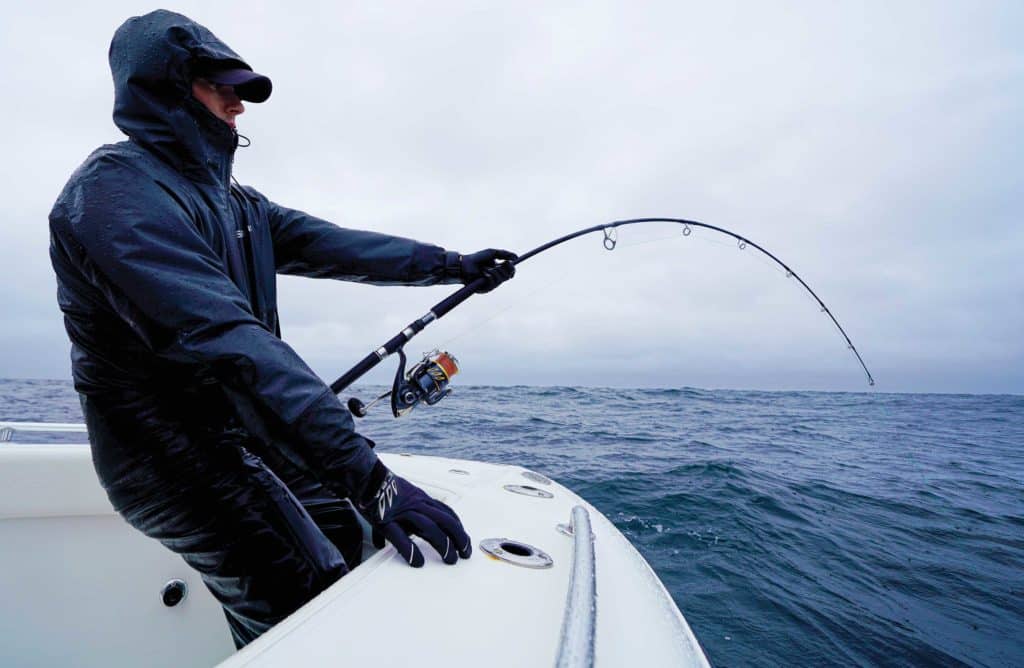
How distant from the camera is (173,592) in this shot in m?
1.91

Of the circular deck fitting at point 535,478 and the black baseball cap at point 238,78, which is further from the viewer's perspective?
the circular deck fitting at point 535,478

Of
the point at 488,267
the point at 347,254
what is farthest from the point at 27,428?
the point at 488,267

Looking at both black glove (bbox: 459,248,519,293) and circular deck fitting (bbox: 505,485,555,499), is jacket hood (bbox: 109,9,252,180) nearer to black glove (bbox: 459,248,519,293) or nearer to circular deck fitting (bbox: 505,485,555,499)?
black glove (bbox: 459,248,519,293)

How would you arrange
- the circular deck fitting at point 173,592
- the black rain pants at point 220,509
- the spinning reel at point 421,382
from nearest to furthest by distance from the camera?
the black rain pants at point 220,509 < the circular deck fitting at point 173,592 < the spinning reel at point 421,382

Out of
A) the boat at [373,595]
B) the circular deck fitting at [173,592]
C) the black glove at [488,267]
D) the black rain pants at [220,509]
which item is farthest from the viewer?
the black glove at [488,267]

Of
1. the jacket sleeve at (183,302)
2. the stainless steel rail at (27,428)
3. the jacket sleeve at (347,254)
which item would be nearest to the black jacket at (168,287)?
the jacket sleeve at (183,302)

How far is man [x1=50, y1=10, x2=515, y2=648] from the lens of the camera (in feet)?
3.34

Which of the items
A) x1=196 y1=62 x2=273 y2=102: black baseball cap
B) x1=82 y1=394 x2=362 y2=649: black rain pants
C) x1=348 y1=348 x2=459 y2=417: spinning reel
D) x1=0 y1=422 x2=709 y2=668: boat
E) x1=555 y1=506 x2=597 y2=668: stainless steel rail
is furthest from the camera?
x1=348 y1=348 x2=459 y2=417: spinning reel

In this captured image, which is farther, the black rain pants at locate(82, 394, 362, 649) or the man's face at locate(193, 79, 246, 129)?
the man's face at locate(193, 79, 246, 129)

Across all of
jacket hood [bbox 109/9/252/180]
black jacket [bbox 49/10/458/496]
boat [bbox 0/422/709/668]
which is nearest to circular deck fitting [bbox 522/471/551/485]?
boat [bbox 0/422/709/668]

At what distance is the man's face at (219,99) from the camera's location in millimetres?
1321

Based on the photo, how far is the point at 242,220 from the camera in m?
1.60

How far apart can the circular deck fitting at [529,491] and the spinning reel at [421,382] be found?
0.59 meters

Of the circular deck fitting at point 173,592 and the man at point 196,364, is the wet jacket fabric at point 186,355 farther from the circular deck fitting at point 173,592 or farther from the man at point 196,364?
the circular deck fitting at point 173,592
